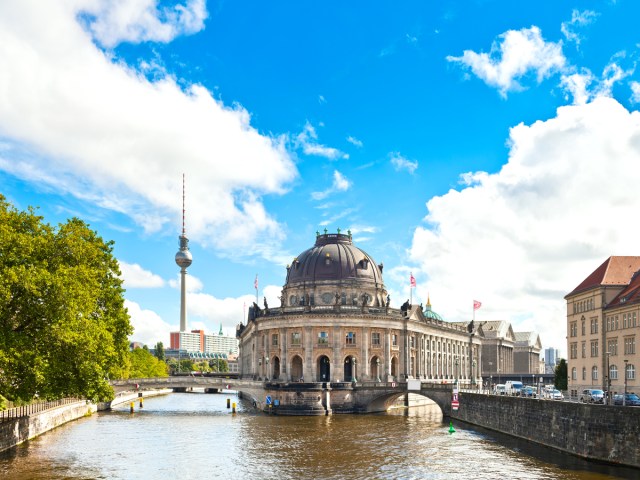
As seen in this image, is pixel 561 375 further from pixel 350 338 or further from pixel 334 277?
pixel 334 277

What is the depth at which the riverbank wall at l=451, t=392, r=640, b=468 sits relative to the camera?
48.3 metres

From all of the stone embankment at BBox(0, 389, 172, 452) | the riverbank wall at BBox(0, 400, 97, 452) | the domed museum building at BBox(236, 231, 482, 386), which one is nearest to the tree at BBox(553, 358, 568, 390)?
the domed museum building at BBox(236, 231, 482, 386)

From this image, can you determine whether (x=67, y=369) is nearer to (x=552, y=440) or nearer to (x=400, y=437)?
(x=400, y=437)

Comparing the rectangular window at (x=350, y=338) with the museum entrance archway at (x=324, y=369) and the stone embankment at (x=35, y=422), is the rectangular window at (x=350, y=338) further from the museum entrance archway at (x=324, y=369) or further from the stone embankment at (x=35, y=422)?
the stone embankment at (x=35, y=422)

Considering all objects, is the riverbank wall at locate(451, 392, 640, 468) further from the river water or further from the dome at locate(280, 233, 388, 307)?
the dome at locate(280, 233, 388, 307)

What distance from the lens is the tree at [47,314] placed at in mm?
47406

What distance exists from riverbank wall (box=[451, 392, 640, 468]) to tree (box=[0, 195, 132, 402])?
36.5 metres

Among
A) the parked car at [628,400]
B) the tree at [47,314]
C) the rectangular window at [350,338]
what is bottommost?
the parked car at [628,400]

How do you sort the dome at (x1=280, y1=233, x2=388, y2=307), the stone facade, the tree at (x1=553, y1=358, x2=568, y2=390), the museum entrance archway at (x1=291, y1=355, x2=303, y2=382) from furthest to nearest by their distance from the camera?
the dome at (x1=280, y1=233, x2=388, y2=307)
the tree at (x1=553, y1=358, x2=568, y2=390)
the museum entrance archway at (x1=291, y1=355, x2=303, y2=382)
the stone facade

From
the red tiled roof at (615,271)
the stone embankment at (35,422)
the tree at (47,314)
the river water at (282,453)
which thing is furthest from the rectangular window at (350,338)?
the tree at (47,314)

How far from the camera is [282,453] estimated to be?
58.8 meters

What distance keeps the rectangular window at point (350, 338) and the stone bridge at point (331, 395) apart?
386 inches

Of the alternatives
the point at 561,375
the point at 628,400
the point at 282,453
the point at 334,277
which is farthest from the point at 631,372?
the point at 334,277

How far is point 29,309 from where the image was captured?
48406 millimetres
